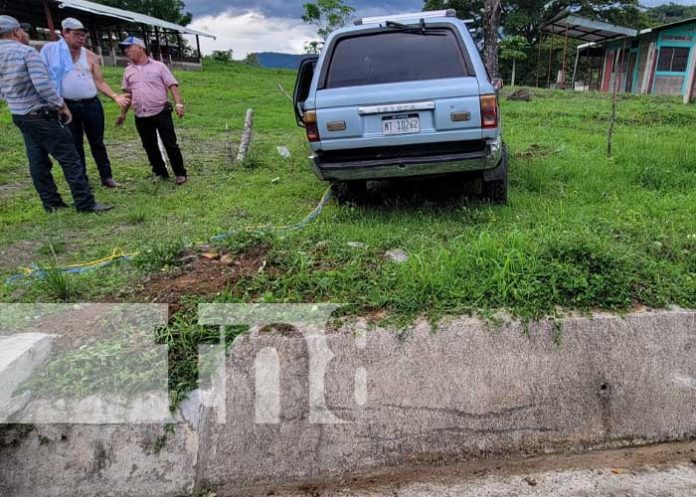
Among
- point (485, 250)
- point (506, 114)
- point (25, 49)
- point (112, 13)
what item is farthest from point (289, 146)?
point (112, 13)

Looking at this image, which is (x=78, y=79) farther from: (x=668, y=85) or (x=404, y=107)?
(x=668, y=85)

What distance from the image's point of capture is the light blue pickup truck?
3.82m

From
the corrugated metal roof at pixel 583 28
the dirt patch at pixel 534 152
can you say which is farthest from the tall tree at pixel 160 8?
the dirt patch at pixel 534 152

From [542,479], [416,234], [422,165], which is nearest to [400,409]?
[542,479]

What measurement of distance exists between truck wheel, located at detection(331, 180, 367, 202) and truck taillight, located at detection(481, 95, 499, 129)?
134 cm

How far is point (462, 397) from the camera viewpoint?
94.7 inches

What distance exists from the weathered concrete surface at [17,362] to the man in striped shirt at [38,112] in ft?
8.78

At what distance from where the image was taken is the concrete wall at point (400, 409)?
2238 mm

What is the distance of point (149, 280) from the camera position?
3082mm

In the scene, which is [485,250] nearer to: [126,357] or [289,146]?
[126,357]

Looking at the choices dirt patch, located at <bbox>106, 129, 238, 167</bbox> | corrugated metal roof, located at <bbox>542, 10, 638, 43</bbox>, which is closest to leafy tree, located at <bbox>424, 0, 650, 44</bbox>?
corrugated metal roof, located at <bbox>542, 10, 638, 43</bbox>

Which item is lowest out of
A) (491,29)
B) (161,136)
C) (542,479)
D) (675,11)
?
(542,479)

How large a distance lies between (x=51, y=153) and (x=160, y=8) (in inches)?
1474

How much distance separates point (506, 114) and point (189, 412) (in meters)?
10.6
